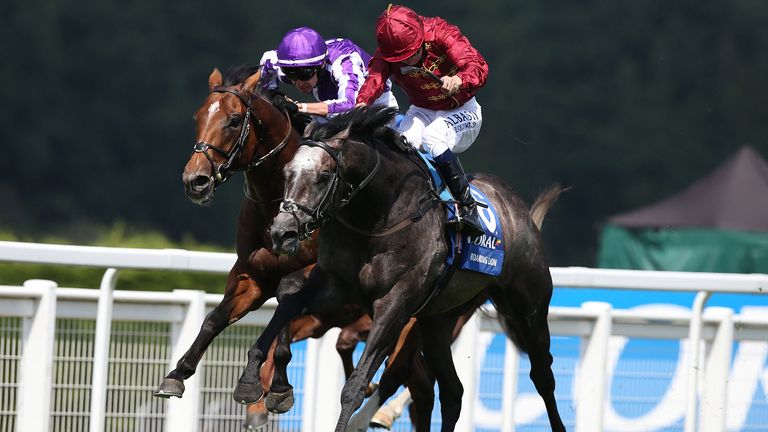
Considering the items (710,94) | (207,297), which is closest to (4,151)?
(710,94)

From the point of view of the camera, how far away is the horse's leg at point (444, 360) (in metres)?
6.29

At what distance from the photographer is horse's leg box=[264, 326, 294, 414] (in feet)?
17.9

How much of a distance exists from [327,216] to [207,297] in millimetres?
1441

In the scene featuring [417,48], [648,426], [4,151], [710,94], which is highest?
[710,94]

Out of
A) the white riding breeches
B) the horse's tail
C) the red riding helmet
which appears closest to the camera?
the red riding helmet

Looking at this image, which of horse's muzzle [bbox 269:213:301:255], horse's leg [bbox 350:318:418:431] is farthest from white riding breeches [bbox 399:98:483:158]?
horse's muzzle [bbox 269:213:301:255]

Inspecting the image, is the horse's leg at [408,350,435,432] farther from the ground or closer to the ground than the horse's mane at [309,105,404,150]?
closer to the ground

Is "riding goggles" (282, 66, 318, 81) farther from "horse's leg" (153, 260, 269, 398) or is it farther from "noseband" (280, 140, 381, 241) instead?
"horse's leg" (153, 260, 269, 398)

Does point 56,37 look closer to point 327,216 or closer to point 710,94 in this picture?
point 710,94


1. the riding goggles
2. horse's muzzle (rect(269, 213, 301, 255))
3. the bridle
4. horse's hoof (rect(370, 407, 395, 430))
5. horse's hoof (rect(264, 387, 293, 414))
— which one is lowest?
horse's hoof (rect(370, 407, 395, 430))

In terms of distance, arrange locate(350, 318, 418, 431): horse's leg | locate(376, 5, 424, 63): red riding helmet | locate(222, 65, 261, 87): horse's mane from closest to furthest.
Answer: locate(376, 5, 424, 63): red riding helmet < locate(222, 65, 261, 87): horse's mane < locate(350, 318, 418, 431): horse's leg

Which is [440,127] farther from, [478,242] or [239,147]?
[239,147]

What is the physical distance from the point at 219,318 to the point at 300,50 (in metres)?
1.17

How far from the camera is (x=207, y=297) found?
6430 millimetres
